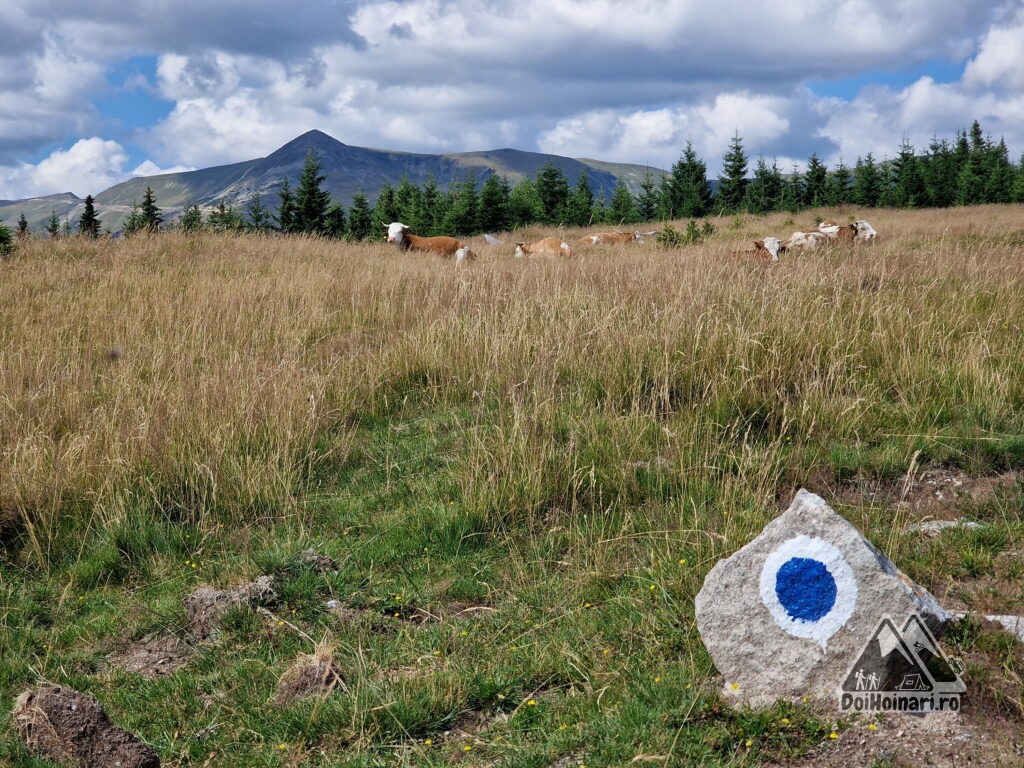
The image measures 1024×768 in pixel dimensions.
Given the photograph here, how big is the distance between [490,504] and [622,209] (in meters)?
37.9

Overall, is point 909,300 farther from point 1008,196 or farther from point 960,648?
point 1008,196

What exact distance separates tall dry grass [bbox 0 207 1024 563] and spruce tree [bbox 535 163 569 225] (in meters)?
27.9

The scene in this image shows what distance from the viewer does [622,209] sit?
40500 mm

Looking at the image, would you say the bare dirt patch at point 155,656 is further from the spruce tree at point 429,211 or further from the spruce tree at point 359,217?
the spruce tree at point 359,217

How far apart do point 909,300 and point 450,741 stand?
6606 mm

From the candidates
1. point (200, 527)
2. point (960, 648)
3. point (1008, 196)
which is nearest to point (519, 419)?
point (200, 527)

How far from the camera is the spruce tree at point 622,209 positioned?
38.9 meters

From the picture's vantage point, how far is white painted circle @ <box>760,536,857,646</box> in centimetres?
276

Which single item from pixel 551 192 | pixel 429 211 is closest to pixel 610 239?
pixel 551 192

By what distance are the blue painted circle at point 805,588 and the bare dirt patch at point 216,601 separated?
241cm

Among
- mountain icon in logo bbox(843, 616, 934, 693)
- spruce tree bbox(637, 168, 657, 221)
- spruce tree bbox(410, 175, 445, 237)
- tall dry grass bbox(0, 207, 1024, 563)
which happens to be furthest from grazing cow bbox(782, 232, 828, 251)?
spruce tree bbox(637, 168, 657, 221)

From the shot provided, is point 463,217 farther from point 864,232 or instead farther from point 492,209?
point 864,232

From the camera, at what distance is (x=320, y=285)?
1014 cm

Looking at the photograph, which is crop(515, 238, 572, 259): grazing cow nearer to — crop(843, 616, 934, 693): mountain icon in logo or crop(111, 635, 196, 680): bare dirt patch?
crop(111, 635, 196, 680): bare dirt patch
